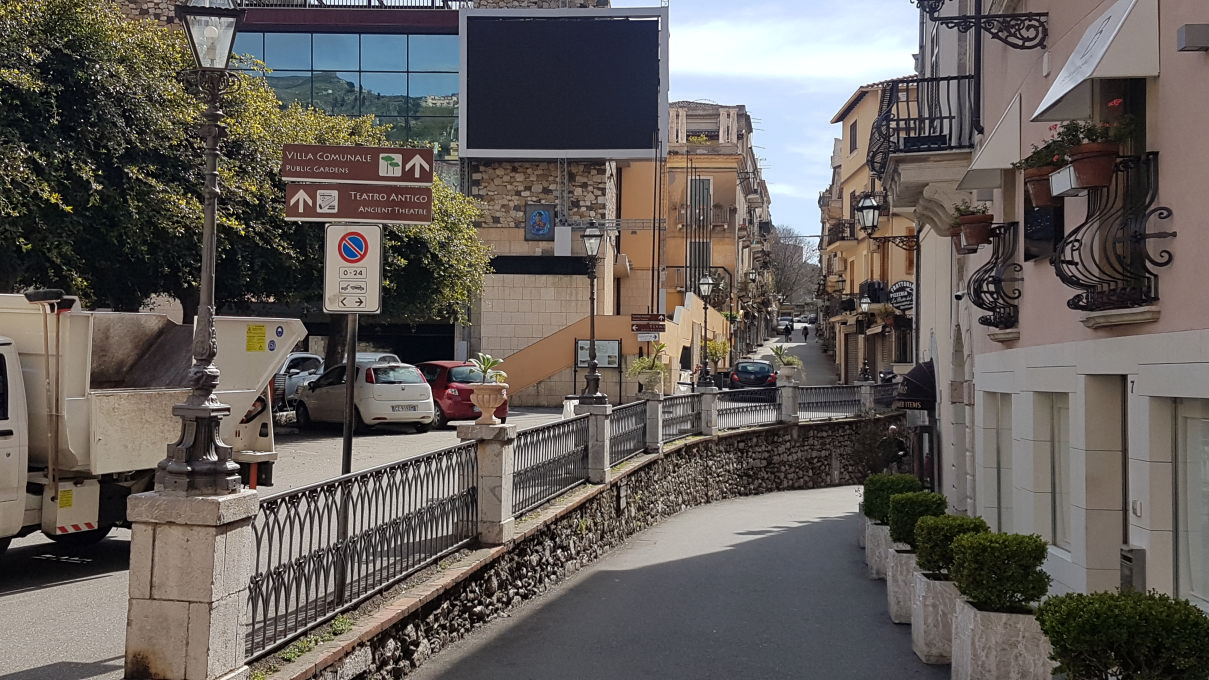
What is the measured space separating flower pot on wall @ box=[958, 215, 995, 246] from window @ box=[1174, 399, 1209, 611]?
440cm

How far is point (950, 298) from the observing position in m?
15.5

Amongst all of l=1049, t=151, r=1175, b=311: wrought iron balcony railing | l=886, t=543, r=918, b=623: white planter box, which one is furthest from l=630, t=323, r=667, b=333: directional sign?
l=1049, t=151, r=1175, b=311: wrought iron balcony railing

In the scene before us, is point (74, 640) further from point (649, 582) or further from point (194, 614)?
point (649, 582)

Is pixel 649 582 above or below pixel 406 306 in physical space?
below

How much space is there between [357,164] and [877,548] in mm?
9364

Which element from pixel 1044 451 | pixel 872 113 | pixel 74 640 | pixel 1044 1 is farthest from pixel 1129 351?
pixel 872 113

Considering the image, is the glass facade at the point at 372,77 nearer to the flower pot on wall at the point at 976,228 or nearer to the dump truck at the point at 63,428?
the dump truck at the point at 63,428

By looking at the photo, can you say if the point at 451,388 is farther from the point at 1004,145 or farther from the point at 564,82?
the point at 564,82

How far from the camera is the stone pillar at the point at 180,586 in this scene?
5.30 metres

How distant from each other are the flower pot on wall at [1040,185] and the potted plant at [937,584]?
2509 millimetres

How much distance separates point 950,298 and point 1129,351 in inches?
351

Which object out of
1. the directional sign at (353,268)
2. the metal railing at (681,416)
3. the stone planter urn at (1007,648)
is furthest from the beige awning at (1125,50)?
the metal railing at (681,416)

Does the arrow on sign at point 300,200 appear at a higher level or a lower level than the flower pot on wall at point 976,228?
lower

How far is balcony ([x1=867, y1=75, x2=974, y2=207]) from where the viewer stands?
40.9 ft
